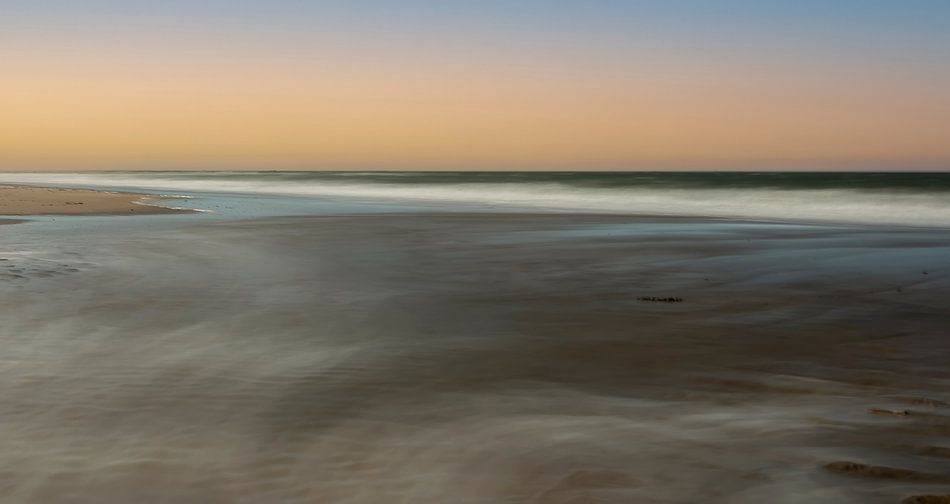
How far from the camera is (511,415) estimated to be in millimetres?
5453

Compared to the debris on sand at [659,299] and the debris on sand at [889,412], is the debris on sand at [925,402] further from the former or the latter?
the debris on sand at [659,299]

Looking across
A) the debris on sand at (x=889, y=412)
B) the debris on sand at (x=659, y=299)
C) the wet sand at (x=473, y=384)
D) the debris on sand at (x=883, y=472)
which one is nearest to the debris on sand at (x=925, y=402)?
the wet sand at (x=473, y=384)

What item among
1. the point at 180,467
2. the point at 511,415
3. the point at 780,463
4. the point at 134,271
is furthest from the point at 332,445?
the point at 134,271

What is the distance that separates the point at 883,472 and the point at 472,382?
266 centimetres

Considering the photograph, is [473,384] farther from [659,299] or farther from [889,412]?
[659,299]

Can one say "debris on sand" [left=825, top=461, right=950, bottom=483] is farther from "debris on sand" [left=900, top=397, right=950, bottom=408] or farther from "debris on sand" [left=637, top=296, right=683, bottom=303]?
"debris on sand" [left=637, top=296, right=683, bottom=303]

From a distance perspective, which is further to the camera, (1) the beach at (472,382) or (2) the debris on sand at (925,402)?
(2) the debris on sand at (925,402)

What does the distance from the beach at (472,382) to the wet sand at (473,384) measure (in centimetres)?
2

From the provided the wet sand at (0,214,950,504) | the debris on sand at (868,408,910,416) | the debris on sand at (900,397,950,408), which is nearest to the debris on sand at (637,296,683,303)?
the wet sand at (0,214,950,504)

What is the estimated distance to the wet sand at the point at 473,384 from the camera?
434cm

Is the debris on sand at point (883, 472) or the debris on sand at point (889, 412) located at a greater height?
the debris on sand at point (883, 472)

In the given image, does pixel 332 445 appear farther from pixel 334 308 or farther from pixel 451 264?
pixel 451 264

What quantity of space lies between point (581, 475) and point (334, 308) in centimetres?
544

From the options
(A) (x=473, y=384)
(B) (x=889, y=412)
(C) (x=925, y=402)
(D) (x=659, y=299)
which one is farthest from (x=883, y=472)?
(D) (x=659, y=299)
